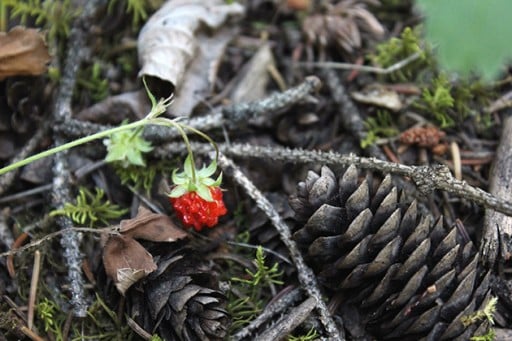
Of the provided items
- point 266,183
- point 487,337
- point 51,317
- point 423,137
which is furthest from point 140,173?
point 487,337

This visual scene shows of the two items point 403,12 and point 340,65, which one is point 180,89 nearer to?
point 340,65

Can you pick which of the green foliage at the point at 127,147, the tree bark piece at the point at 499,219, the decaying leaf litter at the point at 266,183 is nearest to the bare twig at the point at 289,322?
the decaying leaf litter at the point at 266,183

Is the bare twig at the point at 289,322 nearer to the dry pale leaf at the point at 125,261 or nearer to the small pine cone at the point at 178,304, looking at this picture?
the small pine cone at the point at 178,304

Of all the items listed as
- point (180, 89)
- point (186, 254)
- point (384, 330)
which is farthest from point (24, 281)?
point (384, 330)

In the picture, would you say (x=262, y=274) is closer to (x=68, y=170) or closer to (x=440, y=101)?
(x=68, y=170)

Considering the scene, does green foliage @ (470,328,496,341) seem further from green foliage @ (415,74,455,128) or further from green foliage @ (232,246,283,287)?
green foliage @ (415,74,455,128)
